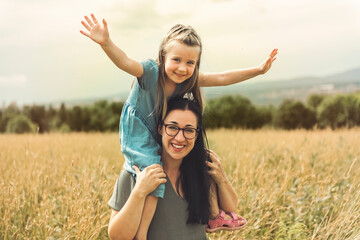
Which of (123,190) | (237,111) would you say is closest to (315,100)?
(237,111)

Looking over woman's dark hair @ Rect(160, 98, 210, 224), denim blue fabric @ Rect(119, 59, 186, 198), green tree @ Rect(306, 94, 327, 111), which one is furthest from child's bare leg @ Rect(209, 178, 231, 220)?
green tree @ Rect(306, 94, 327, 111)

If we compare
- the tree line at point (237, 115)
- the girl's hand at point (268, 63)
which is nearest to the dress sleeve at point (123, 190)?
the girl's hand at point (268, 63)

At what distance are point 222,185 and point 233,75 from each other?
946 millimetres

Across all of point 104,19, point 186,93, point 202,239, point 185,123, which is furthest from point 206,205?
point 104,19

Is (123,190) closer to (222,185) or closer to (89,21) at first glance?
(222,185)

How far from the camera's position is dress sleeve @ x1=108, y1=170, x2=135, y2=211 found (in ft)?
8.90

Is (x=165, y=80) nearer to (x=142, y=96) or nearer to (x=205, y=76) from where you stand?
(x=142, y=96)

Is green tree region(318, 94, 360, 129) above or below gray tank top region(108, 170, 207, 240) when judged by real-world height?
above

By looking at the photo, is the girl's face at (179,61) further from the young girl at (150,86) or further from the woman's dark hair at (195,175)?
the woman's dark hair at (195,175)

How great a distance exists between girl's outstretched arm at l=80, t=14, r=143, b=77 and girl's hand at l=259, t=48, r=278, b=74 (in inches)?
49.6

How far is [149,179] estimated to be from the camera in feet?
8.26

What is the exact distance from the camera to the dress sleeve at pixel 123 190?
271 cm

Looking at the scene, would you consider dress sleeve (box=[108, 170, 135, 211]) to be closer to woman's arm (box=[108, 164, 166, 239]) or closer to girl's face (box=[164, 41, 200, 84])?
woman's arm (box=[108, 164, 166, 239])

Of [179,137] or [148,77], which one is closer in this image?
[179,137]
